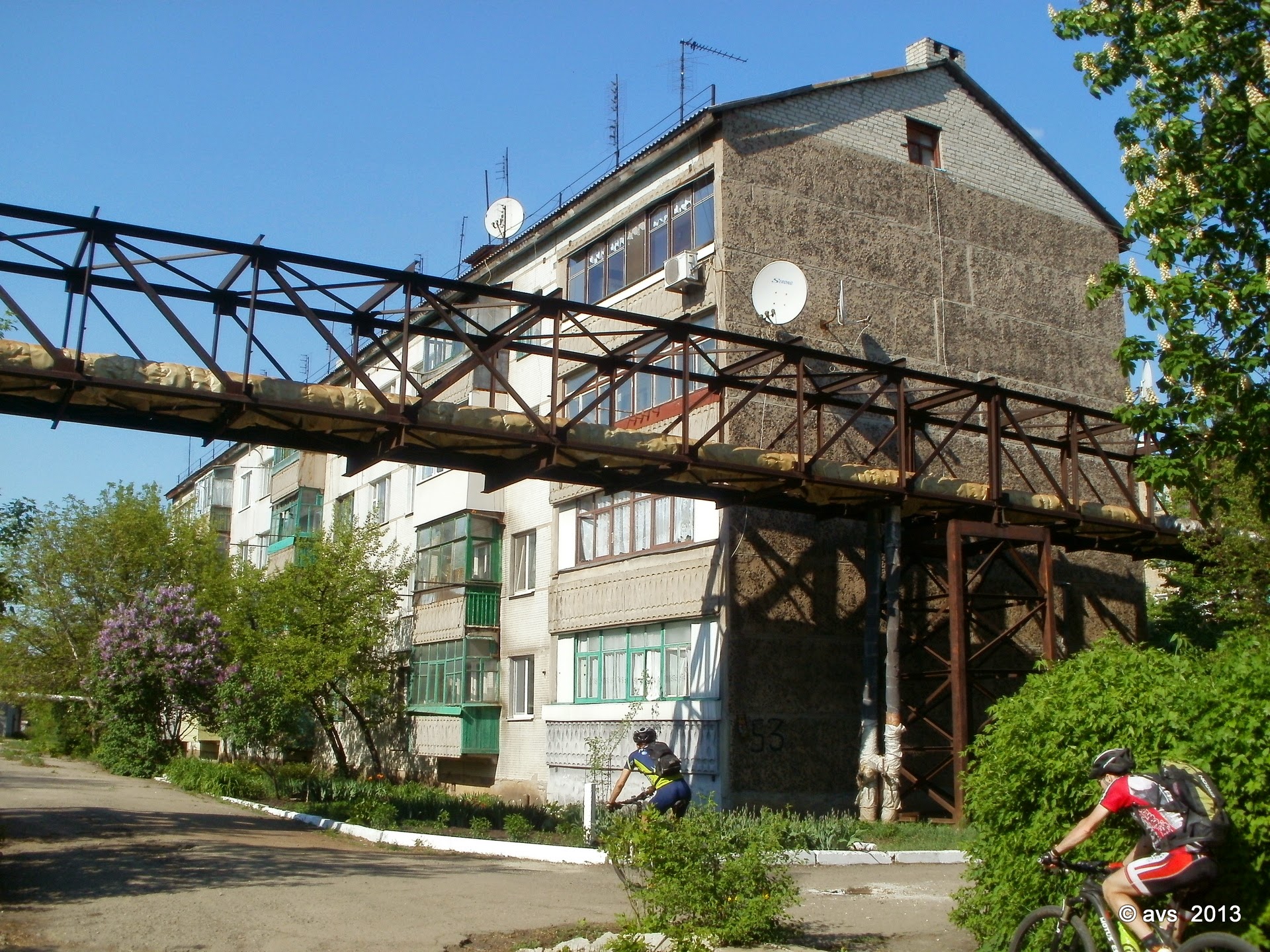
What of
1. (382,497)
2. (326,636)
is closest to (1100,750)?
(326,636)

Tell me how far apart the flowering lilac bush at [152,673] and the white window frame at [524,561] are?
8662 millimetres

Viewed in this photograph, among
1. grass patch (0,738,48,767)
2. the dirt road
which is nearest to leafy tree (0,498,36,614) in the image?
the dirt road

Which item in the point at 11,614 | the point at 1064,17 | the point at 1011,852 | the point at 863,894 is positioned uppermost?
the point at 1064,17

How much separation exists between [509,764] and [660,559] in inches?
291

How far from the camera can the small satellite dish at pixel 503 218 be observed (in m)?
30.5

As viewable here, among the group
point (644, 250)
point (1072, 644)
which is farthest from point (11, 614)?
point (1072, 644)

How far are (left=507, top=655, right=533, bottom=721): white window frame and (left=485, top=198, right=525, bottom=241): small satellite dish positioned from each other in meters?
11.0

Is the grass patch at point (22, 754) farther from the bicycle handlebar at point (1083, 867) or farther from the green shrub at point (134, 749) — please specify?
the bicycle handlebar at point (1083, 867)

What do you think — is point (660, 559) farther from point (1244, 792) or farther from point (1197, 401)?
point (1244, 792)

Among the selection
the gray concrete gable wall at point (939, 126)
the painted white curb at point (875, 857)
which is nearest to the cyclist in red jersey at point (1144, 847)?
the painted white curb at point (875, 857)

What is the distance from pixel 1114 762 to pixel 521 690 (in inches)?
826

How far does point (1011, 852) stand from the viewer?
7.29 metres

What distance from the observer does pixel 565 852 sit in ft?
45.9

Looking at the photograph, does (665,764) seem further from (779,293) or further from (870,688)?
(779,293)
